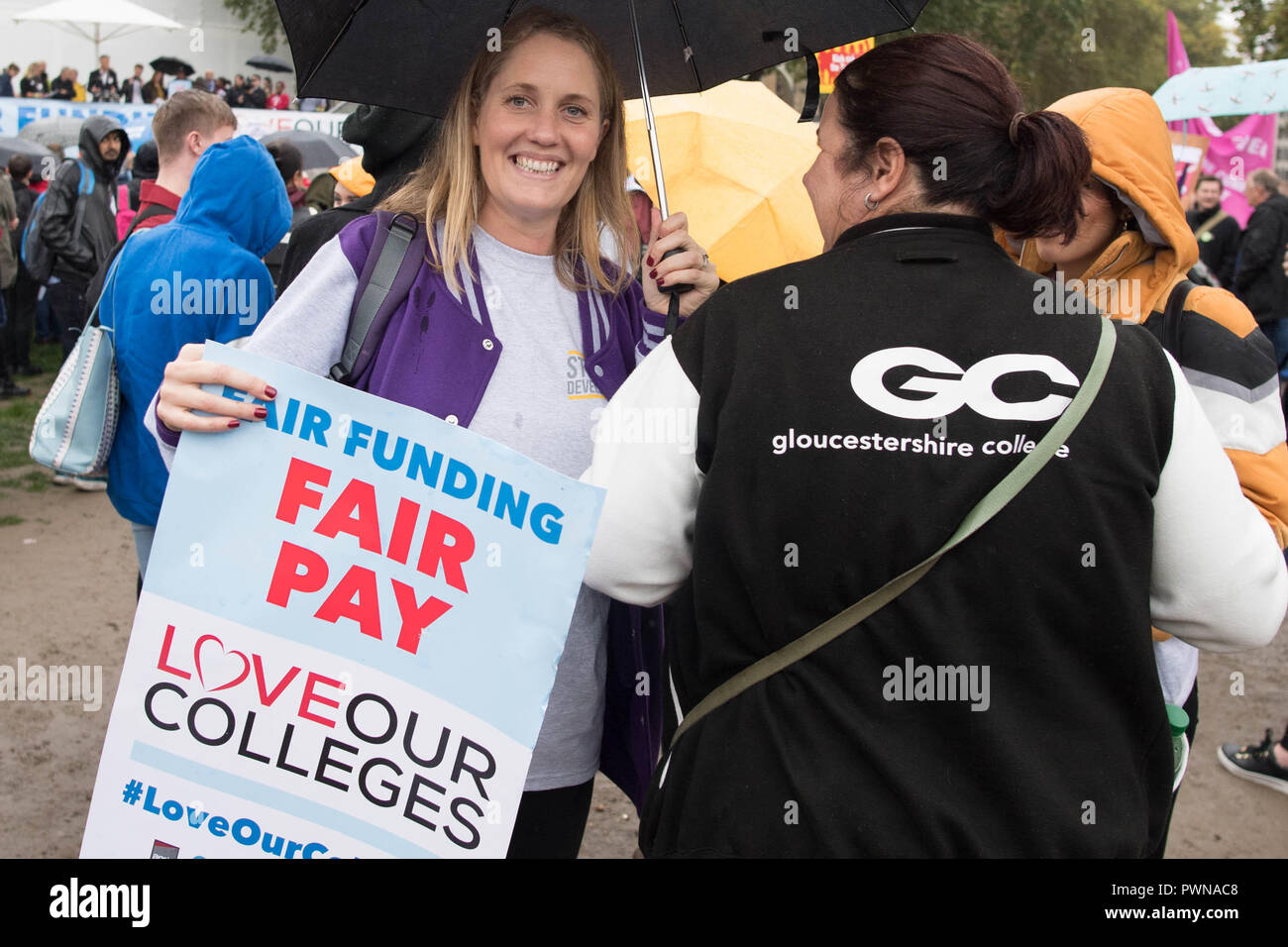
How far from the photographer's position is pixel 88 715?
4945 mm

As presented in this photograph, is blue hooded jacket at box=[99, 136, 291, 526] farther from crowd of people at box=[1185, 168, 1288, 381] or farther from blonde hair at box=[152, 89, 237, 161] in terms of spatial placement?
crowd of people at box=[1185, 168, 1288, 381]

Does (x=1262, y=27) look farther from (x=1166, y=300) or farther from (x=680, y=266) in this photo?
(x=680, y=266)

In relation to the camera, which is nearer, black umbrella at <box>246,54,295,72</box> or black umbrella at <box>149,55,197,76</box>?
black umbrella at <box>149,55,197,76</box>

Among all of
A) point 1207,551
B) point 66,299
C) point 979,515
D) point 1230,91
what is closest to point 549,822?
point 979,515

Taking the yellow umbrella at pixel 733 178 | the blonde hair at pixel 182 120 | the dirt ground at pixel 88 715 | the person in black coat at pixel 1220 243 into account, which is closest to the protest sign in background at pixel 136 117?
the dirt ground at pixel 88 715

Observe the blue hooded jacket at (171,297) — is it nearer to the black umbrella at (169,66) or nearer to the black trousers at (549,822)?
the black trousers at (549,822)

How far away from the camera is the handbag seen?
3.58m

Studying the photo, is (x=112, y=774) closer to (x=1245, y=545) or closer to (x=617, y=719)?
(x=617, y=719)

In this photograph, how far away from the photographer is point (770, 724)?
162 cm

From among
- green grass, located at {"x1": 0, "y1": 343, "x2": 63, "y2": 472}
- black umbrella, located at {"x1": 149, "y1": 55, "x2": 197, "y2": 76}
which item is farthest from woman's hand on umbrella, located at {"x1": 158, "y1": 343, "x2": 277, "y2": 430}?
black umbrella, located at {"x1": 149, "y1": 55, "x2": 197, "y2": 76}

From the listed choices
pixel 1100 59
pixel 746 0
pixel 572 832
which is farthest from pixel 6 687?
pixel 1100 59

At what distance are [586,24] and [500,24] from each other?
8.5 inches

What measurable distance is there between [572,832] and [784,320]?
1216 millimetres

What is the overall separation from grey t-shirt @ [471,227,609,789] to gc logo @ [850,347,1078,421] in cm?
78
